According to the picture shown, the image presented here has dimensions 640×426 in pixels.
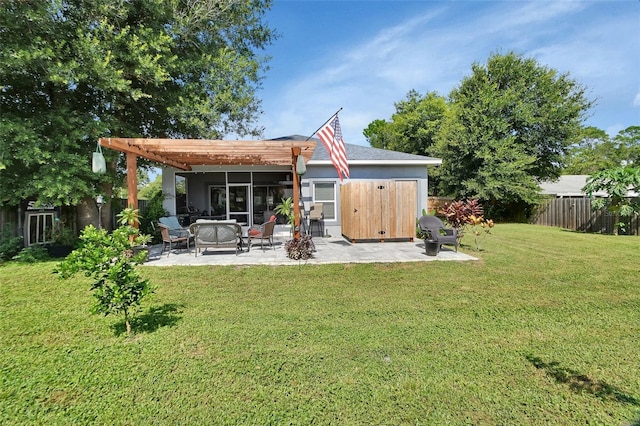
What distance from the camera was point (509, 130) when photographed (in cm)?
2045

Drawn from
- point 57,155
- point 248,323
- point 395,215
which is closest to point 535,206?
point 395,215

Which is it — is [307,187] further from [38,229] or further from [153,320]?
[38,229]

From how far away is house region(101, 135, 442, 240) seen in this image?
9.34 m

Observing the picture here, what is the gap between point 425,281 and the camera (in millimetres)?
5270

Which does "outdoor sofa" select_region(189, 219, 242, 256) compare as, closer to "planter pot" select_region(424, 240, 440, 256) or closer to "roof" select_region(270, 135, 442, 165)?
"roof" select_region(270, 135, 442, 165)

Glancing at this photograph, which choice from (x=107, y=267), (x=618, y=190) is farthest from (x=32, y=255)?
(x=618, y=190)

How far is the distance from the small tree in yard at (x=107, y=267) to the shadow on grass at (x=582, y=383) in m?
4.06

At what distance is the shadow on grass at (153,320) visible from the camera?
3.42 m

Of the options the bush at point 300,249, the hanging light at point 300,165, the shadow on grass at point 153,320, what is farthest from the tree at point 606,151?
the shadow on grass at point 153,320

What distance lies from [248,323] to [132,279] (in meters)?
1.39

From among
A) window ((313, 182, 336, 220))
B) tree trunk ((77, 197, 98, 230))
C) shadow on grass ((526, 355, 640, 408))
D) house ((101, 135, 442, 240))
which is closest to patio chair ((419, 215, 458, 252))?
house ((101, 135, 442, 240))

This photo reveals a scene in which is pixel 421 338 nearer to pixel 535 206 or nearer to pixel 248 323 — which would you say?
pixel 248 323

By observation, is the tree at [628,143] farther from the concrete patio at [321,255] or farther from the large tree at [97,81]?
the large tree at [97,81]

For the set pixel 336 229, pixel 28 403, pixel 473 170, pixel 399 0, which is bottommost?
pixel 28 403
